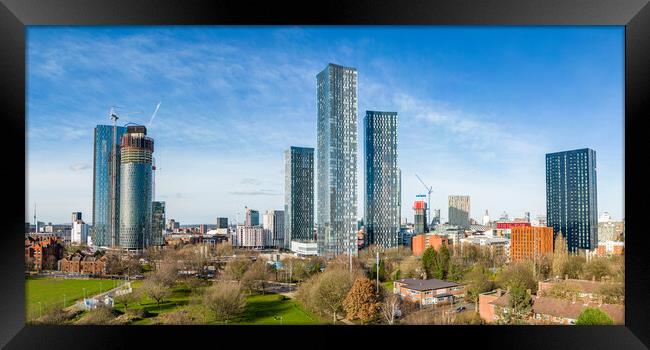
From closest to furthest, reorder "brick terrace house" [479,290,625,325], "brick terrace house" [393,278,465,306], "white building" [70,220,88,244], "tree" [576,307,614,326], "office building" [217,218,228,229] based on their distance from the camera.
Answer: "tree" [576,307,614,326] → "brick terrace house" [479,290,625,325] → "brick terrace house" [393,278,465,306] → "white building" [70,220,88,244] → "office building" [217,218,228,229]

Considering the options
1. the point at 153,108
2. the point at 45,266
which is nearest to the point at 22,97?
the point at 153,108

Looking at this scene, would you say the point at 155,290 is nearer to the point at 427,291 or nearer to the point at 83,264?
the point at 83,264

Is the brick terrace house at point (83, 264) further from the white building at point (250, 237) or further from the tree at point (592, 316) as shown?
the tree at point (592, 316)

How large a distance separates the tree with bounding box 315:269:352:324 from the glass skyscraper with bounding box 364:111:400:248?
2085mm

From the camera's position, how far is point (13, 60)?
86.7 inches

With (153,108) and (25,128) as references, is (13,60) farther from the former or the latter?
(153,108)

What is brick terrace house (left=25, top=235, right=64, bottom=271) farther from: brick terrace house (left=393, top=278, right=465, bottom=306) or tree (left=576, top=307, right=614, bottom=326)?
tree (left=576, top=307, right=614, bottom=326)

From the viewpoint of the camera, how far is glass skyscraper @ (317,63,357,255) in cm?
577

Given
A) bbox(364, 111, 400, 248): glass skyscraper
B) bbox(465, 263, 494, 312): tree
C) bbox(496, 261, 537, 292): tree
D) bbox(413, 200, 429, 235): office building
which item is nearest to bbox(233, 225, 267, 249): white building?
bbox(364, 111, 400, 248): glass skyscraper

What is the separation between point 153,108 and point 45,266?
2158 mm

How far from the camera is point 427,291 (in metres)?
4.16
